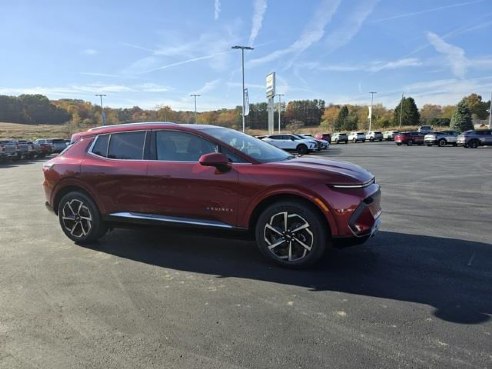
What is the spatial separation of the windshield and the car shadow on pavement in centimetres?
108

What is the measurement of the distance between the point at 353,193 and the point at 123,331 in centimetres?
278

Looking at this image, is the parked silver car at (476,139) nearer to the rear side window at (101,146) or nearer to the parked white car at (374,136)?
the parked white car at (374,136)

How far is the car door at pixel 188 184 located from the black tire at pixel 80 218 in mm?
978

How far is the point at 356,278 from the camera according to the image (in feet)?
15.6

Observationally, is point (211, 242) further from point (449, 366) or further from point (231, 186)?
point (449, 366)

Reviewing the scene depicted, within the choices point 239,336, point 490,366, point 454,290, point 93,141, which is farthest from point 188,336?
point 93,141

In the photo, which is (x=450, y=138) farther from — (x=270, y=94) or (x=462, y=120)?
(x=462, y=120)

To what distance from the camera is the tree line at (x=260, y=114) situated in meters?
111

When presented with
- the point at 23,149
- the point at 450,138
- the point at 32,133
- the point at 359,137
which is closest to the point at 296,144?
the point at 450,138

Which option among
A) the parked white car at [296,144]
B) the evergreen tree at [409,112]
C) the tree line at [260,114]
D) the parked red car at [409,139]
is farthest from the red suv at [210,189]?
the evergreen tree at [409,112]

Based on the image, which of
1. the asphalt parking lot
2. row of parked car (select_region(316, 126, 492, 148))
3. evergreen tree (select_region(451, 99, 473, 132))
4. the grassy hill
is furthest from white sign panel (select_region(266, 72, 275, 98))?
the asphalt parking lot

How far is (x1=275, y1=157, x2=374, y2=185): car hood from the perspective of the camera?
194 inches

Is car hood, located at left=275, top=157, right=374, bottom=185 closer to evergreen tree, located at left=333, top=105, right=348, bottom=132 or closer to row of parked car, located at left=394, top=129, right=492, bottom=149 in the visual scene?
row of parked car, located at left=394, top=129, right=492, bottom=149

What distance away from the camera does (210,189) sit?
210 inches
